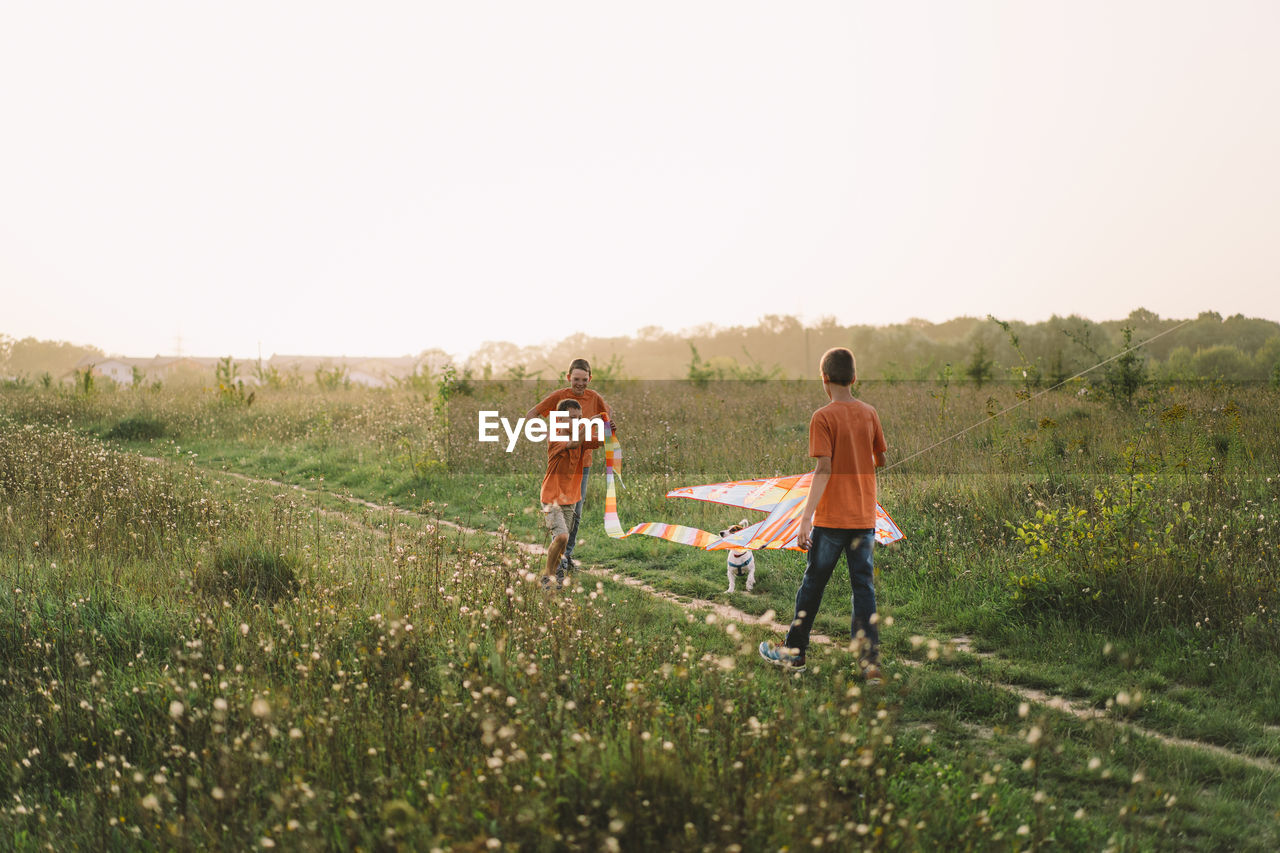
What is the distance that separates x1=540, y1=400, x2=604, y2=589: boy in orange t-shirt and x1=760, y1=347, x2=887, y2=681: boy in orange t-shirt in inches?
103

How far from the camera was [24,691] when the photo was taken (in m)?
4.85

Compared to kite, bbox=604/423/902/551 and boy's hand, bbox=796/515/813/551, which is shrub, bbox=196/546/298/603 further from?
boy's hand, bbox=796/515/813/551

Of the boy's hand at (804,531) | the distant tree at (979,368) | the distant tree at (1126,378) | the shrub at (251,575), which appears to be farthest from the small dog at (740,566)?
the distant tree at (979,368)

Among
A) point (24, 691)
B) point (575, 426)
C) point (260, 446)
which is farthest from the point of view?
point (260, 446)

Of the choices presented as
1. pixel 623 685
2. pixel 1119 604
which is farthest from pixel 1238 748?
pixel 623 685

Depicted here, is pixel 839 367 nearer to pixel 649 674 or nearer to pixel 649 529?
pixel 649 674

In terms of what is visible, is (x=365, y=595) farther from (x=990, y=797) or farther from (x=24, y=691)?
(x=990, y=797)

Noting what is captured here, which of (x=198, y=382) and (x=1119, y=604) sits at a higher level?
(x=198, y=382)

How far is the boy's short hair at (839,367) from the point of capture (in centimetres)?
528

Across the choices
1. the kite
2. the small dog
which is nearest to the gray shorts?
the kite

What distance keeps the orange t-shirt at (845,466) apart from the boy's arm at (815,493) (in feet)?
0.20

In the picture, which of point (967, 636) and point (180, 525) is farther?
point (180, 525)

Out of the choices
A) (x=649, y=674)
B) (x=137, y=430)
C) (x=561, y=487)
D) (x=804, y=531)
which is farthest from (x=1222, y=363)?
(x=137, y=430)

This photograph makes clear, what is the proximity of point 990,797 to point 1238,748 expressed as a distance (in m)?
1.87
